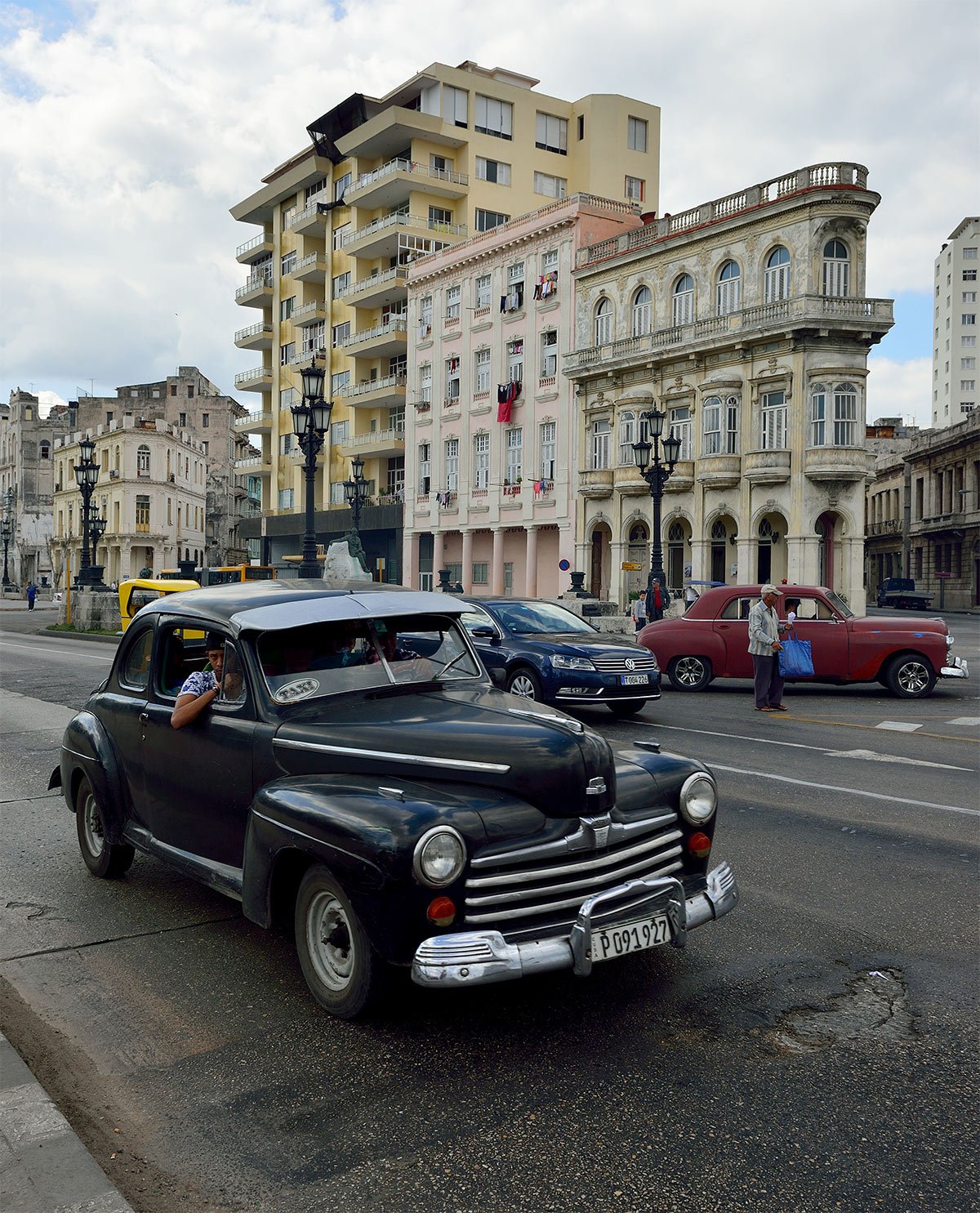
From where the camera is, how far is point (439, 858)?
12.2 ft

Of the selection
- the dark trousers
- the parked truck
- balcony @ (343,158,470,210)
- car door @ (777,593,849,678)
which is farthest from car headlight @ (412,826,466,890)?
the parked truck

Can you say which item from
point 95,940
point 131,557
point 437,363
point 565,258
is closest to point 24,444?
point 131,557

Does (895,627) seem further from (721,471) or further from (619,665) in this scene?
(721,471)

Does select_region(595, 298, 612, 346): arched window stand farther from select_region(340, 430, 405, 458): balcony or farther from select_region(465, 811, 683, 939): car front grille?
select_region(465, 811, 683, 939): car front grille

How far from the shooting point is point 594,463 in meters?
43.9

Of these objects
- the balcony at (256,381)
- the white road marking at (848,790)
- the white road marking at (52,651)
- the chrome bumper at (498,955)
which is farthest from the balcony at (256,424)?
the chrome bumper at (498,955)

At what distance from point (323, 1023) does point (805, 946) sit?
2246mm

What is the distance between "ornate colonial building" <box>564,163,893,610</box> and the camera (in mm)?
35469

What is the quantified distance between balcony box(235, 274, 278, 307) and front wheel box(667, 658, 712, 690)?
167ft

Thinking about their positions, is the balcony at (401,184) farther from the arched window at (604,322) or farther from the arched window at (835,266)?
the arched window at (835,266)

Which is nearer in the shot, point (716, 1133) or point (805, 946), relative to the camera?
point (716, 1133)

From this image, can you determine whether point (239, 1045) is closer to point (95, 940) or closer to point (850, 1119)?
point (95, 940)

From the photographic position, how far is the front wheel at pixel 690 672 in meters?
16.6

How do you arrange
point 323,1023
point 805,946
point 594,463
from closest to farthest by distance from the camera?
1. point 323,1023
2. point 805,946
3. point 594,463
